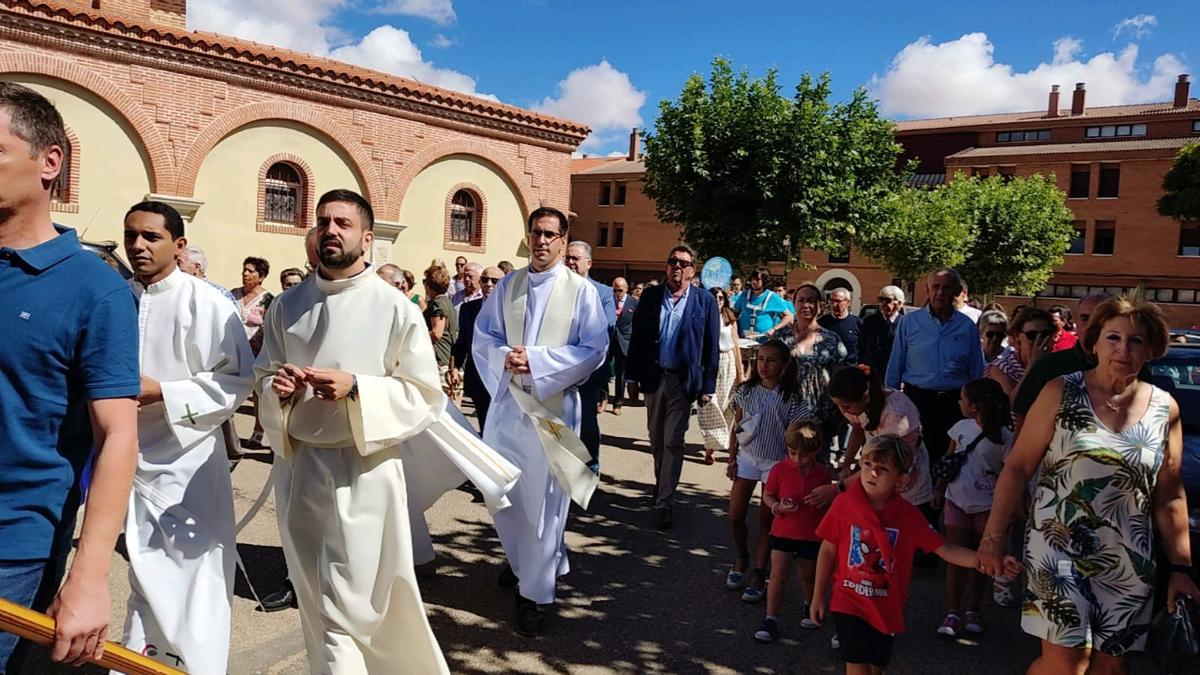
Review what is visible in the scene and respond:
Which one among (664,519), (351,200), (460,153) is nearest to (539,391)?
(351,200)

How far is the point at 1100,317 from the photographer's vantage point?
3410mm

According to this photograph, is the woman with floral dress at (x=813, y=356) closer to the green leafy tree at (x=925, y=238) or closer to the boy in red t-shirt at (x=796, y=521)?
the boy in red t-shirt at (x=796, y=521)

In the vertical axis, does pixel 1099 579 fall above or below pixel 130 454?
below

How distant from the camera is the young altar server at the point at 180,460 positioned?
335 centimetres

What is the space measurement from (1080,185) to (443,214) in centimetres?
3529

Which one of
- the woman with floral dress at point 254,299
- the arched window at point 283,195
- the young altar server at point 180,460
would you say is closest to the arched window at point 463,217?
the arched window at point 283,195

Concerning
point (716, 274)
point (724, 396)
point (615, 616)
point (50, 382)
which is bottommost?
point (615, 616)

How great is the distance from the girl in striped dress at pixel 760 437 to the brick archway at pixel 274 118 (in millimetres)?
14812

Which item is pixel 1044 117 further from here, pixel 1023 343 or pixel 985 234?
pixel 1023 343

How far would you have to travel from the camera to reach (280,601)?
4.72 meters

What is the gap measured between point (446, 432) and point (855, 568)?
6.04 ft

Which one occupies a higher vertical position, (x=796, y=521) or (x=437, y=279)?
(x=437, y=279)

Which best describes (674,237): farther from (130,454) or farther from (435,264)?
(130,454)

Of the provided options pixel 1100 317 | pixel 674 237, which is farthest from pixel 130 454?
pixel 674 237
